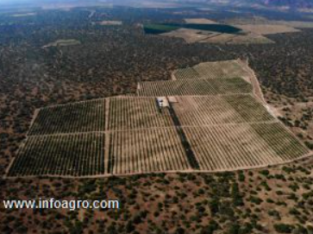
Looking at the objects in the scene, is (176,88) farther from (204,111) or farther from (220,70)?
(220,70)

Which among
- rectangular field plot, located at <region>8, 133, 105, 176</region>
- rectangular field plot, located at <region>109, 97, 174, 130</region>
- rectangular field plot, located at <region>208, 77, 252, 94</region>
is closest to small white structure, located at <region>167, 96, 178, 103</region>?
rectangular field plot, located at <region>109, 97, 174, 130</region>

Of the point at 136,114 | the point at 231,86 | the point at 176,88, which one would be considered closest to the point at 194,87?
the point at 176,88

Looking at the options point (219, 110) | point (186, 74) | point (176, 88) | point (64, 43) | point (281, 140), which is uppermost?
point (281, 140)

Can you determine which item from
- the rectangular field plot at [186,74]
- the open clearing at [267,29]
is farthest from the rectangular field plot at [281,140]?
the open clearing at [267,29]

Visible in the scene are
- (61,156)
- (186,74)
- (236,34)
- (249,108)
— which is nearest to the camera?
(61,156)

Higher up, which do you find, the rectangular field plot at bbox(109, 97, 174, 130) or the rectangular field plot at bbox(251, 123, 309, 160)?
the rectangular field plot at bbox(251, 123, 309, 160)

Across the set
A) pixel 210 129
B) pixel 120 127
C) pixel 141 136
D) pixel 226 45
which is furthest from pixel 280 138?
pixel 226 45

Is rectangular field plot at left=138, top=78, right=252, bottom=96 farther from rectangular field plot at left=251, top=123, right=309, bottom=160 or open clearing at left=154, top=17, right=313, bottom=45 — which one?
open clearing at left=154, top=17, right=313, bottom=45
